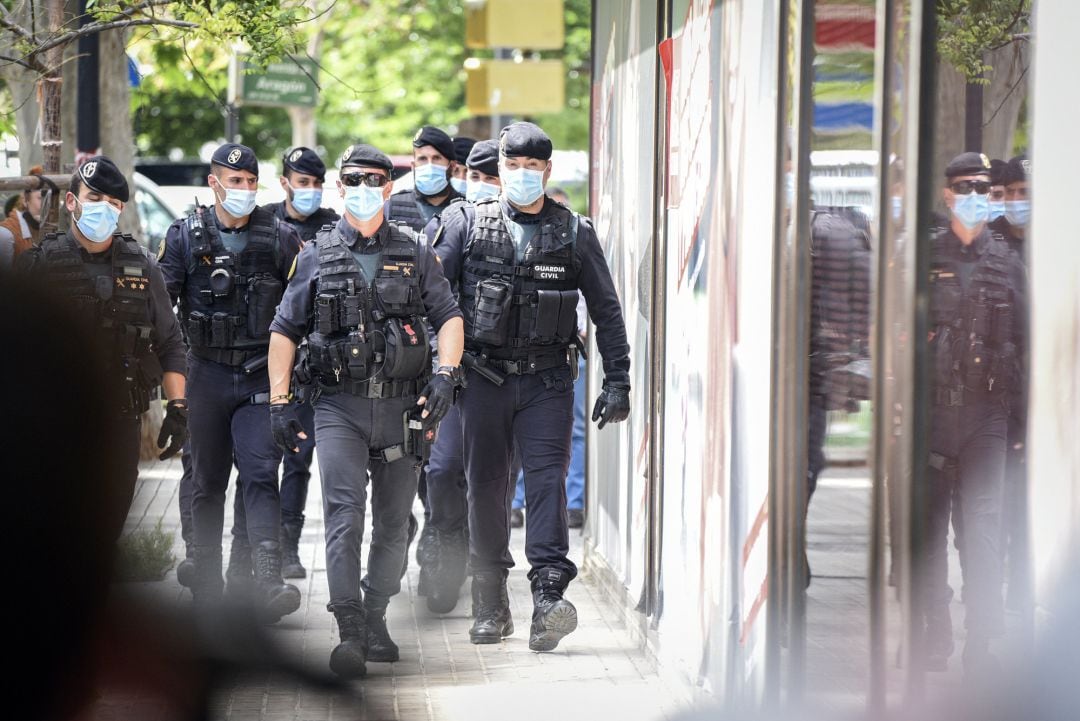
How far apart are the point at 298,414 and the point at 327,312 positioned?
2.05 m

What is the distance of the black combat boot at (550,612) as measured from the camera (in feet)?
21.6

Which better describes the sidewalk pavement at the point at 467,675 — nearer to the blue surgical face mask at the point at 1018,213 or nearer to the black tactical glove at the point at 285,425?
the black tactical glove at the point at 285,425

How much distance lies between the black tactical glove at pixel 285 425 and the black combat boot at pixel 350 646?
0.66m

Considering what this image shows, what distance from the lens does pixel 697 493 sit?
5.51 m

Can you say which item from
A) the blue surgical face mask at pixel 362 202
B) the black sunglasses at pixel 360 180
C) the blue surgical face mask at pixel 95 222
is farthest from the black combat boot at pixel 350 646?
the blue surgical face mask at pixel 95 222

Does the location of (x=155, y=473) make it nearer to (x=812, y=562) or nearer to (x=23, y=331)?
(x=812, y=562)

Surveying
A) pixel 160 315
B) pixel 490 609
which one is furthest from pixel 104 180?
pixel 490 609

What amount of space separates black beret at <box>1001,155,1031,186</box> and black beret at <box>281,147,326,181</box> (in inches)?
229

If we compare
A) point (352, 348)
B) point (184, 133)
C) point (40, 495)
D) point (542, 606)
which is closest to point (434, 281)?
point (352, 348)

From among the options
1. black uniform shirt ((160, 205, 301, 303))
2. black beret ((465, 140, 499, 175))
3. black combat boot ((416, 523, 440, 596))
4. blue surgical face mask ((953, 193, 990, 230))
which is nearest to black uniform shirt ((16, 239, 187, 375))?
black uniform shirt ((160, 205, 301, 303))

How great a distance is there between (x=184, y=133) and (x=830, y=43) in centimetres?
3446

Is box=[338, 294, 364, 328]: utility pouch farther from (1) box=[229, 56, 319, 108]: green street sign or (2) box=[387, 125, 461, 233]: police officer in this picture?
(1) box=[229, 56, 319, 108]: green street sign

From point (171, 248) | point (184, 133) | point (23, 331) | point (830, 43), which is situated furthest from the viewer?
point (184, 133)

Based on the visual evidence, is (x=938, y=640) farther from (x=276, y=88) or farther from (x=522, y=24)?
(x=276, y=88)
